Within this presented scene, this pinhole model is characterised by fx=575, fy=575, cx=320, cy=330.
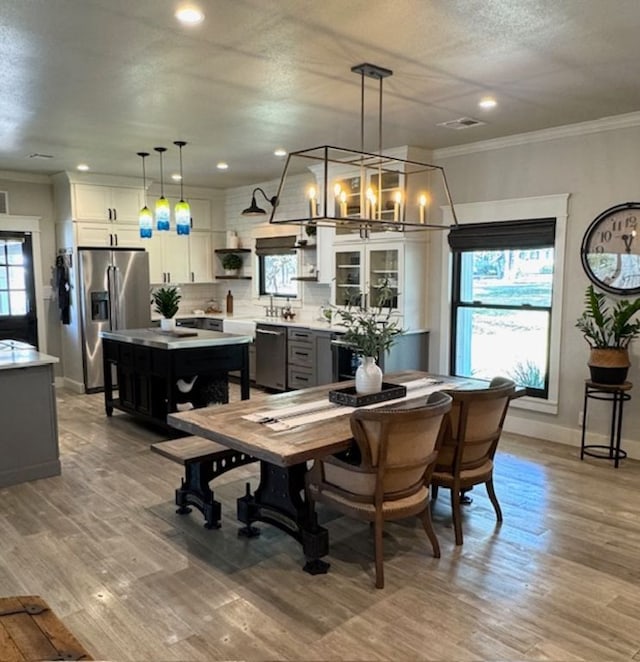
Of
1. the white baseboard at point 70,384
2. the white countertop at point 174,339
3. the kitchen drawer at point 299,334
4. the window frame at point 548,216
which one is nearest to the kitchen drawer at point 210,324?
the kitchen drawer at point 299,334

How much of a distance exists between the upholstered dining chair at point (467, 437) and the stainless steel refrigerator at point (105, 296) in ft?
17.0

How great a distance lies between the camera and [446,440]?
3.24 m

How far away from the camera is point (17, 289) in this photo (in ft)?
23.3

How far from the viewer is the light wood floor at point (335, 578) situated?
2387mm

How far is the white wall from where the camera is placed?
15.1 ft

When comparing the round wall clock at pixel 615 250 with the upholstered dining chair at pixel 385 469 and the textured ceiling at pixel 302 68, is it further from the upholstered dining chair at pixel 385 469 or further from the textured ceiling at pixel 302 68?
the upholstered dining chair at pixel 385 469

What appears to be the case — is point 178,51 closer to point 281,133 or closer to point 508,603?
point 281,133

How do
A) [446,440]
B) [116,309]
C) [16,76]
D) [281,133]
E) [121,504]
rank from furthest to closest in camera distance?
[116,309], [281,133], [121,504], [16,76], [446,440]

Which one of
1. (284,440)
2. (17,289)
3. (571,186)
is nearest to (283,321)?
(17,289)

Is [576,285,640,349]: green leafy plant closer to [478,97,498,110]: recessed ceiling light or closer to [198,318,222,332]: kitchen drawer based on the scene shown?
[478,97,498,110]: recessed ceiling light

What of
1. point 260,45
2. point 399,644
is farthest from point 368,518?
point 260,45

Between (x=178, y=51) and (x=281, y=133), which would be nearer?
(x=178, y=51)

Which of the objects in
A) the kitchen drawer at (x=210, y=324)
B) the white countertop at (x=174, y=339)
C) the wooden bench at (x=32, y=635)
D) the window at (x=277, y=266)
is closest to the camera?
the wooden bench at (x=32, y=635)

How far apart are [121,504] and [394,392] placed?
1.94 metres
